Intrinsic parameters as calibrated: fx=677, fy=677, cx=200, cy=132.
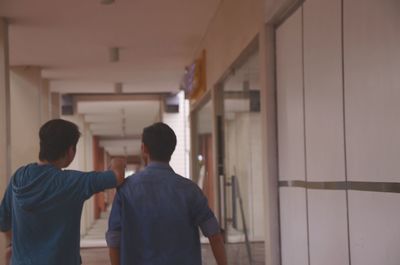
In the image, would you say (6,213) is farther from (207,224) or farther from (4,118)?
(4,118)

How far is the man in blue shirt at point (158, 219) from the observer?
276 cm

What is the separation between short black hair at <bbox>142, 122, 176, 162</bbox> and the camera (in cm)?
284

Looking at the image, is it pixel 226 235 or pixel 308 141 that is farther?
pixel 226 235

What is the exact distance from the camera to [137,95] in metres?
16.1

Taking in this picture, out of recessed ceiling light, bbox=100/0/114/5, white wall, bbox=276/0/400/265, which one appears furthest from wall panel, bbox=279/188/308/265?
recessed ceiling light, bbox=100/0/114/5

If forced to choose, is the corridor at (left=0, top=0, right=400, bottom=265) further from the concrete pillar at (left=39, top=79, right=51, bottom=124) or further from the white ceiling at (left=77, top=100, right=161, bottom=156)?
the white ceiling at (left=77, top=100, right=161, bottom=156)

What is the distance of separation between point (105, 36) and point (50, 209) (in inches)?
268

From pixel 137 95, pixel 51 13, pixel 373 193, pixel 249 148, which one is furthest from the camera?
pixel 137 95

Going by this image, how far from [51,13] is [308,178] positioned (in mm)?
4742

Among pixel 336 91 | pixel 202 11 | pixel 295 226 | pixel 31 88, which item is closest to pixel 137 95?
pixel 31 88

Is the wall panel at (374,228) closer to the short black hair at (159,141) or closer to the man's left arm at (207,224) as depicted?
the man's left arm at (207,224)

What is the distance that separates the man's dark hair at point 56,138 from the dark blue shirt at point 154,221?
0.29 m

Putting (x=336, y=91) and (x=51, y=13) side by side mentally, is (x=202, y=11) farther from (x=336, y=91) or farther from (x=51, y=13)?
(x=336, y=91)

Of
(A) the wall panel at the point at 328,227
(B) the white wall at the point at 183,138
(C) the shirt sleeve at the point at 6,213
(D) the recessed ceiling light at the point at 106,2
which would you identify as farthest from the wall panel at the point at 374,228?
(B) the white wall at the point at 183,138
